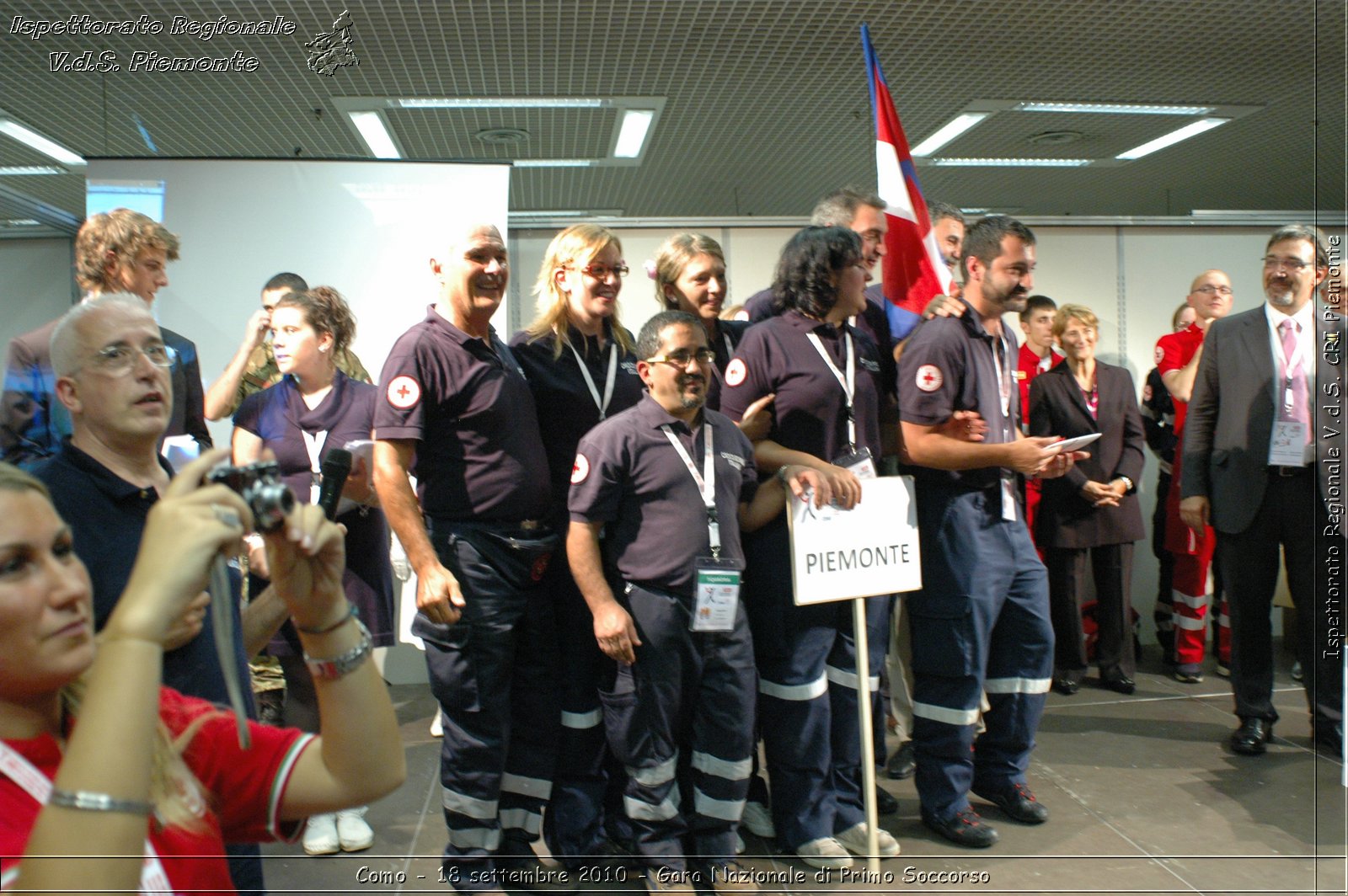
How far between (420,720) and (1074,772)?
2.58 meters

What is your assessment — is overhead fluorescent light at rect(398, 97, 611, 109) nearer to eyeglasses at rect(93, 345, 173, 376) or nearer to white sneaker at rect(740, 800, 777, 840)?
white sneaker at rect(740, 800, 777, 840)

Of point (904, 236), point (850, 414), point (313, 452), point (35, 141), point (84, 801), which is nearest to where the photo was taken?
point (84, 801)

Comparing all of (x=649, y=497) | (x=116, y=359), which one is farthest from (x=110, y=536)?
(x=649, y=497)

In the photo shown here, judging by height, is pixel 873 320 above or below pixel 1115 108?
below

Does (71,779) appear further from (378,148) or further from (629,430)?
(378,148)

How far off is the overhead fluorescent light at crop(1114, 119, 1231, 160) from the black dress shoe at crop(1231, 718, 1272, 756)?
5980 mm

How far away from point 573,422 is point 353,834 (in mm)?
1355

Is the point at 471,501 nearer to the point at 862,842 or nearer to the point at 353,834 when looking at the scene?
the point at 353,834

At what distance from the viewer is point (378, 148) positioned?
7.50m

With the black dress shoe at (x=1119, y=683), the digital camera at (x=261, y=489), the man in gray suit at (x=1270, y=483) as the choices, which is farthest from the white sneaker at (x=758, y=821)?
the digital camera at (x=261, y=489)

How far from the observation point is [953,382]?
293cm

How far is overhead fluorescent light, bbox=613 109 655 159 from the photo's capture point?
7227 mm

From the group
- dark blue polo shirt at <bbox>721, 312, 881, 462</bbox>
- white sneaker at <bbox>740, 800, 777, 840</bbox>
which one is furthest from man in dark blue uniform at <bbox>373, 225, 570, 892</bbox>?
white sneaker at <bbox>740, 800, 777, 840</bbox>

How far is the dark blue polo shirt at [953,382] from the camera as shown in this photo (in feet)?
9.57
